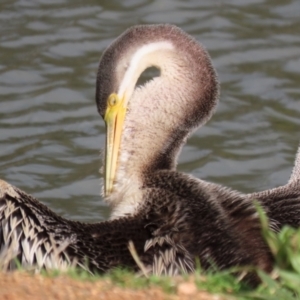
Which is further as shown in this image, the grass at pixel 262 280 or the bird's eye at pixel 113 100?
the bird's eye at pixel 113 100

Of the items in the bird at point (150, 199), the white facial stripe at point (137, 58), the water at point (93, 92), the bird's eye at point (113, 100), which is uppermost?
the white facial stripe at point (137, 58)

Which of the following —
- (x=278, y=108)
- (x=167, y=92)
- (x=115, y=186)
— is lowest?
(x=278, y=108)

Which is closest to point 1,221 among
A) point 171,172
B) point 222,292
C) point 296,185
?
point 171,172

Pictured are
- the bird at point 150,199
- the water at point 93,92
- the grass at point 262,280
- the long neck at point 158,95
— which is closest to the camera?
the grass at point 262,280

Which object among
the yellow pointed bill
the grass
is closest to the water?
the yellow pointed bill

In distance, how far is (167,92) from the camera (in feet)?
19.5

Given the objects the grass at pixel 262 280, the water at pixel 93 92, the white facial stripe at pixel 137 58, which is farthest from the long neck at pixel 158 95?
the water at pixel 93 92

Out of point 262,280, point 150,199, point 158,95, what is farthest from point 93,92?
point 262,280

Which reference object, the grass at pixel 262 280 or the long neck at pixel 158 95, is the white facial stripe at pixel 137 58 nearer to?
the long neck at pixel 158 95

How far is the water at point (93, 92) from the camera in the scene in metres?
8.76

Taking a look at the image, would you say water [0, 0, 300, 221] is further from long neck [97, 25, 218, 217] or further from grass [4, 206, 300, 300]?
grass [4, 206, 300, 300]

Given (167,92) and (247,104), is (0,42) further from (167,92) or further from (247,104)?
(167,92)

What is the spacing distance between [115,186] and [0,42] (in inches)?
184

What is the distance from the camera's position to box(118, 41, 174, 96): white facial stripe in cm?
581
